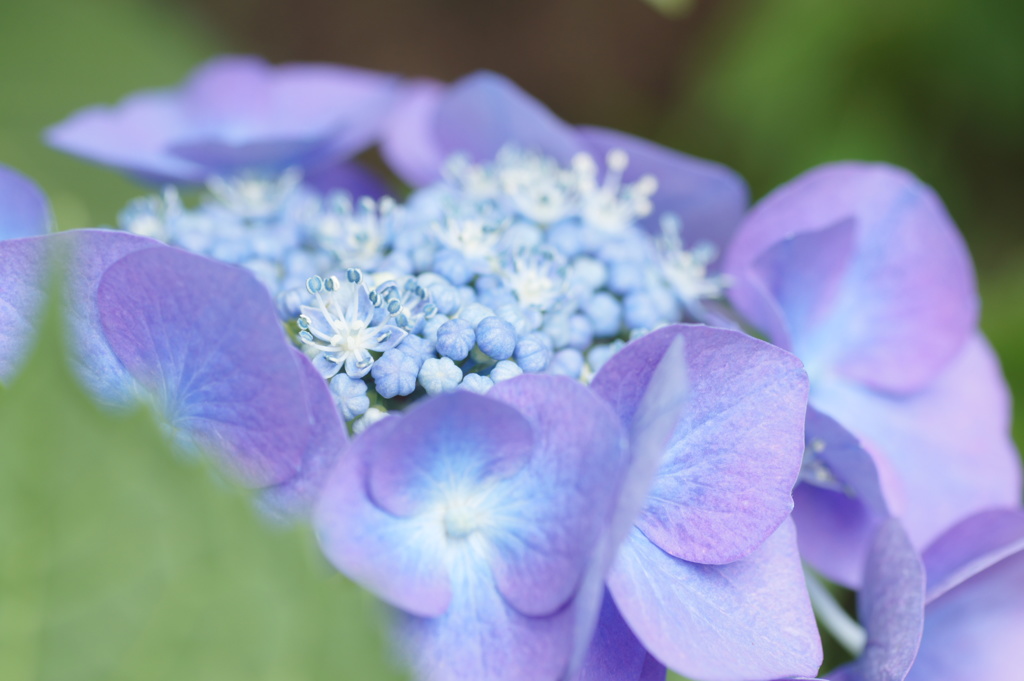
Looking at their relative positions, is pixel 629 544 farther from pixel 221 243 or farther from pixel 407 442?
pixel 221 243

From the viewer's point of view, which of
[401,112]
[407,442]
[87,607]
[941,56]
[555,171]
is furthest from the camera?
[941,56]

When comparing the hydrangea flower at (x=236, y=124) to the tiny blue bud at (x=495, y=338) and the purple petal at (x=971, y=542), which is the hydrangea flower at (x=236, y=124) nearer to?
the tiny blue bud at (x=495, y=338)

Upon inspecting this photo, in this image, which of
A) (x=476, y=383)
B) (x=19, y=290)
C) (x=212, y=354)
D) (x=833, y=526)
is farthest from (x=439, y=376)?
(x=833, y=526)

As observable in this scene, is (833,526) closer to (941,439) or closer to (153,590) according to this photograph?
(941,439)

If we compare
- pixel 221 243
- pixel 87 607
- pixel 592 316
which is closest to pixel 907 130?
pixel 592 316

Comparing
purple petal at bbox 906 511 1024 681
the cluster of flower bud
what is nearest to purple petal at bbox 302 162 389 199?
the cluster of flower bud

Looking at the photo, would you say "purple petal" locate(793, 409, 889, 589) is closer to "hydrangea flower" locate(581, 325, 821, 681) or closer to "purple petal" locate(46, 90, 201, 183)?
"hydrangea flower" locate(581, 325, 821, 681)
